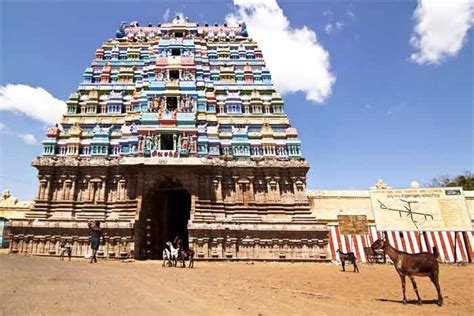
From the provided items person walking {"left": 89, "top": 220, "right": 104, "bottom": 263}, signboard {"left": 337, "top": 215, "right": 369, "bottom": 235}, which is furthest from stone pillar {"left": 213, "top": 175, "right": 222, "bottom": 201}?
signboard {"left": 337, "top": 215, "right": 369, "bottom": 235}

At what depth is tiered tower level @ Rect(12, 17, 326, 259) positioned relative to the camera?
75.8ft

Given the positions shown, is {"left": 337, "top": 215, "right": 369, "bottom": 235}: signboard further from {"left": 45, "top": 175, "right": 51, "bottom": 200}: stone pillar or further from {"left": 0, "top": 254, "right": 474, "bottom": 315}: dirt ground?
{"left": 45, "top": 175, "right": 51, "bottom": 200}: stone pillar

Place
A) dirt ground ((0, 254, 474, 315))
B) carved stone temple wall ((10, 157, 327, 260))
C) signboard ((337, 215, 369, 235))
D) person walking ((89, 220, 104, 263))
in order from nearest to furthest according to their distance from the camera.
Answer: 1. dirt ground ((0, 254, 474, 315))
2. person walking ((89, 220, 104, 263))
3. carved stone temple wall ((10, 157, 327, 260))
4. signboard ((337, 215, 369, 235))

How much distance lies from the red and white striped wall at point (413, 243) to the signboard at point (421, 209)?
562 cm

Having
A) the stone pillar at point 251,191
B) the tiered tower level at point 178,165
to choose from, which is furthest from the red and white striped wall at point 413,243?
the stone pillar at point 251,191

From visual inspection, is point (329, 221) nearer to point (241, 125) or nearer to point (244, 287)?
point (241, 125)

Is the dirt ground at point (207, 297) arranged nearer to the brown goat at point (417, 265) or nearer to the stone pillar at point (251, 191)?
the brown goat at point (417, 265)

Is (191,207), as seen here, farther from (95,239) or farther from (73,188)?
(73,188)

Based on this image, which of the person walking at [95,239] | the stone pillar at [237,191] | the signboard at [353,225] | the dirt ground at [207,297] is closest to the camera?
the dirt ground at [207,297]

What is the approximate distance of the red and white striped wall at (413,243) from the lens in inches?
988

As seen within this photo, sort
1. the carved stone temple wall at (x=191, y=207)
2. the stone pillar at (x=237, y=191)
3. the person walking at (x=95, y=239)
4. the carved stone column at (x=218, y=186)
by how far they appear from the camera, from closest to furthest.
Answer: the person walking at (x=95, y=239) → the carved stone temple wall at (x=191, y=207) → the carved stone column at (x=218, y=186) → the stone pillar at (x=237, y=191)

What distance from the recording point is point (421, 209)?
2020cm

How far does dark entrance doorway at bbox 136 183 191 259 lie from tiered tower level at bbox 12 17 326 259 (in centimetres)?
10

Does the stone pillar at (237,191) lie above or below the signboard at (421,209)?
above
